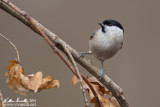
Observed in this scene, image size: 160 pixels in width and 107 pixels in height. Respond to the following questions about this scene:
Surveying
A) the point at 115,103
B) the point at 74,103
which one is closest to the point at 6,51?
the point at 74,103

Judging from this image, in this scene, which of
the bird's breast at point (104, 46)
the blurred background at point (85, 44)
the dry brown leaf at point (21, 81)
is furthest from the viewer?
the blurred background at point (85, 44)


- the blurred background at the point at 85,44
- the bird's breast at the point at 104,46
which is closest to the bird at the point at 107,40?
the bird's breast at the point at 104,46

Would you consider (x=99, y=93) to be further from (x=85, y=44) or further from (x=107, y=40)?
(x=85, y=44)

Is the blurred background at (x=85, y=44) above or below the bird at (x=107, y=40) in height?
above

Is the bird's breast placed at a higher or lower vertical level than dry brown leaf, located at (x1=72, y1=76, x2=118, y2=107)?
higher

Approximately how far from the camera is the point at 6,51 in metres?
3.55

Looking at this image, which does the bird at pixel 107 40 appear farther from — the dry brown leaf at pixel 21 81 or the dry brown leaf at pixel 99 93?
the dry brown leaf at pixel 21 81

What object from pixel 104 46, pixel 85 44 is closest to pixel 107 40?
pixel 104 46

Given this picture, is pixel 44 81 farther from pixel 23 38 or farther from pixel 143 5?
pixel 143 5

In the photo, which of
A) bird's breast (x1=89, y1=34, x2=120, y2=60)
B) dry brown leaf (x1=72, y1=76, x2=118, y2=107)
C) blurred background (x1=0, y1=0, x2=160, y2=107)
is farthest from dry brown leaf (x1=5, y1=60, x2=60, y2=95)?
blurred background (x1=0, y1=0, x2=160, y2=107)

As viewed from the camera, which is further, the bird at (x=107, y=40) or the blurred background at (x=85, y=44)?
the blurred background at (x=85, y=44)

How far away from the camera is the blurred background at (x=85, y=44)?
11.7 feet

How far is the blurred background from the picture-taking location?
11.7 ft

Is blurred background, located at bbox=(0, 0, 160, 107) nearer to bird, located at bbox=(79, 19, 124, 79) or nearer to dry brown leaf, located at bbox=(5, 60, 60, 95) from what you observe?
bird, located at bbox=(79, 19, 124, 79)
